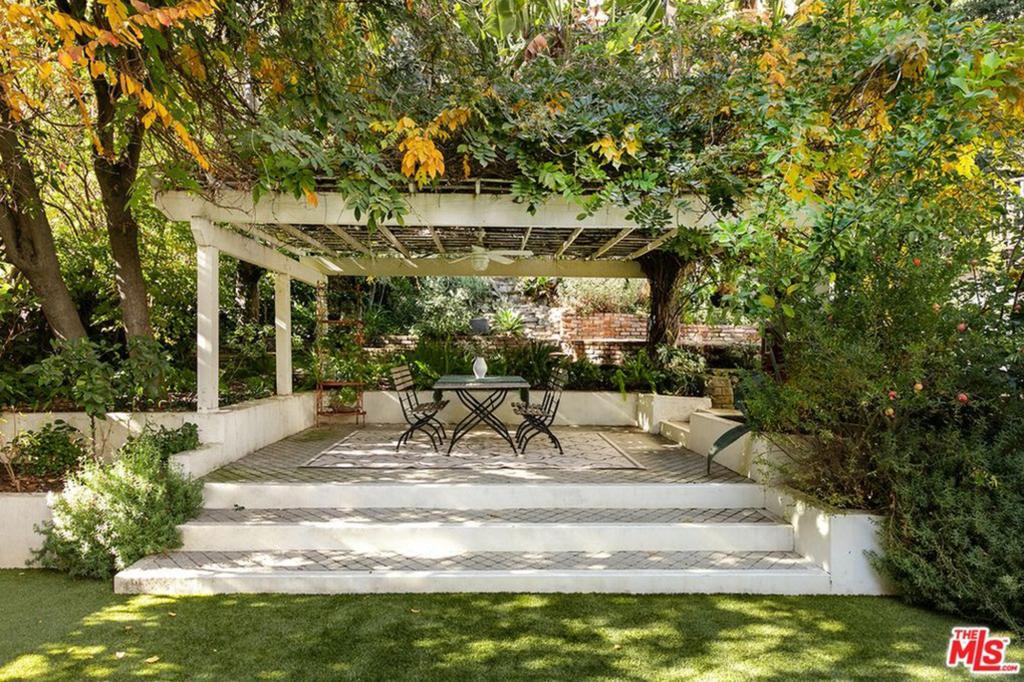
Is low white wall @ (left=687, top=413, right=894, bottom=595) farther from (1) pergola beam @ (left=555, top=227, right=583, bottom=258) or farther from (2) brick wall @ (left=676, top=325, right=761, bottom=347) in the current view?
(2) brick wall @ (left=676, top=325, right=761, bottom=347)

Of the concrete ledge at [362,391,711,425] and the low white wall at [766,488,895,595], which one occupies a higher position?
the concrete ledge at [362,391,711,425]

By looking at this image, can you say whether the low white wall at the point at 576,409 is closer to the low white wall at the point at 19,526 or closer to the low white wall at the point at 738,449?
the low white wall at the point at 738,449

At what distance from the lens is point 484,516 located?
497 centimetres

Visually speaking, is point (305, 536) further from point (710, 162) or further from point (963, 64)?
point (963, 64)

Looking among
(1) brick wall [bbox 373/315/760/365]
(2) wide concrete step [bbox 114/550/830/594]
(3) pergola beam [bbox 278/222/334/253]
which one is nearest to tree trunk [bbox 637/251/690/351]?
(1) brick wall [bbox 373/315/760/365]

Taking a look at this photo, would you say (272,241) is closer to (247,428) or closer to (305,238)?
(305,238)

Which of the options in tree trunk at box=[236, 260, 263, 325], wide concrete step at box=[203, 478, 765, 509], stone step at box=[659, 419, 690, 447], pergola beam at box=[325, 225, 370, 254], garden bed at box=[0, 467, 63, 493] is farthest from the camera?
tree trunk at box=[236, 260, 263, 325]

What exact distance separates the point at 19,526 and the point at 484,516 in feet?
11.1

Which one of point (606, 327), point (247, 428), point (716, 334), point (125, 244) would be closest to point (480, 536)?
point (247, 428)

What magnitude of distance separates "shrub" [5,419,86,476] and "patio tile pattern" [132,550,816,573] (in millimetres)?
1791

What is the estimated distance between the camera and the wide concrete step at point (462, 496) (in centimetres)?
517

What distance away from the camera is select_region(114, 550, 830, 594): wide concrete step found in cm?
405

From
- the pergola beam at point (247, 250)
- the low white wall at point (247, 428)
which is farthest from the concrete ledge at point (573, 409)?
the pergola beam at point (247, 250)

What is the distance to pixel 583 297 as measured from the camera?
51.0 feet
